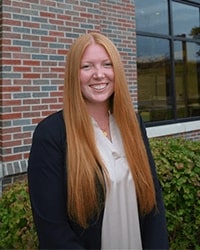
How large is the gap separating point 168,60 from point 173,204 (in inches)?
182

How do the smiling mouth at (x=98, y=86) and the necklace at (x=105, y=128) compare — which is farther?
the necklace at (x=105, y=128)

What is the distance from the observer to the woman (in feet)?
4.98

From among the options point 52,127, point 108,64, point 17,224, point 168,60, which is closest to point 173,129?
point 168,60

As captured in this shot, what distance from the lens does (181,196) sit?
3.14 meters

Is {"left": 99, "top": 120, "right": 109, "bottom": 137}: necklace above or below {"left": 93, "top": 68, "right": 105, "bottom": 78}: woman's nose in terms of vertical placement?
below

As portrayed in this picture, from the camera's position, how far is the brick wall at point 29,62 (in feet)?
12.0

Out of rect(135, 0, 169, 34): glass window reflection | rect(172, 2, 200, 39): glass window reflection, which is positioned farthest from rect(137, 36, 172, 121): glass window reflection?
rect(172, 2, 200, 39): glass window reflection

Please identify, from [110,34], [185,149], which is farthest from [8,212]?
[110,34]

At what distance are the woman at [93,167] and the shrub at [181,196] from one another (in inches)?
51.5

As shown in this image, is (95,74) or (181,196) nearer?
(95,74)

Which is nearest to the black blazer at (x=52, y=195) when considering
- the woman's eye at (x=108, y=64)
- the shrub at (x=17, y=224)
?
Result: the woman's eye at (x=108, y=64)

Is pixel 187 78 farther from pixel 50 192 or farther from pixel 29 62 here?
pixel 50 192

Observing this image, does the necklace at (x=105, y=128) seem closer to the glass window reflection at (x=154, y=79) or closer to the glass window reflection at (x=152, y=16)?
the glass window reflection at (x=154, y=79)

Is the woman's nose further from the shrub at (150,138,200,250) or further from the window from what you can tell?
the window
